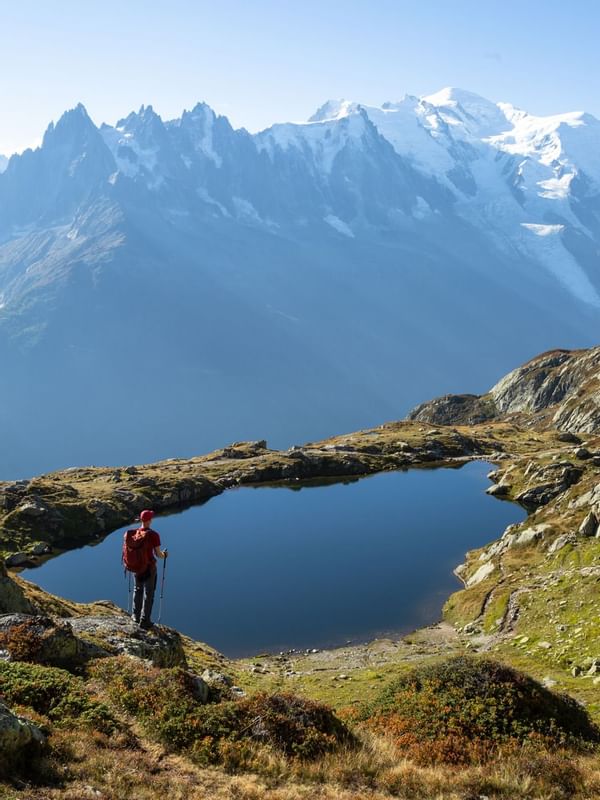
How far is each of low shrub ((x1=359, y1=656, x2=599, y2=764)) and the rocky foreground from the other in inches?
234

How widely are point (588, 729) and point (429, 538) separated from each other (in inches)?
2609

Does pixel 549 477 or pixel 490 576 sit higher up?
pixel 549 477

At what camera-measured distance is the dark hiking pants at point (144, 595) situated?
29688 mm

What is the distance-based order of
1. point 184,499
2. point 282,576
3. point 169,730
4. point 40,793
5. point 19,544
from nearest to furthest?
point 40,793 → point 169,730 → point 282,576 → point 19,544 → point 184,499

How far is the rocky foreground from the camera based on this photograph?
95.5 feet

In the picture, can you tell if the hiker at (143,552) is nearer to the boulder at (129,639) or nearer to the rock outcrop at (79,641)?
the boulder at (129,639)

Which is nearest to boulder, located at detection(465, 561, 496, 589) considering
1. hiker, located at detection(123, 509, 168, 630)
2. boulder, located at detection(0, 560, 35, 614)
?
hiker, located at detection(123, 509, 168, 630)

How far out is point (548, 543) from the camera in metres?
61.3

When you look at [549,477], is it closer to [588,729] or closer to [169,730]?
[588,729]

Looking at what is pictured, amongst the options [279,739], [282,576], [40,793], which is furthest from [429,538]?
[40,793]

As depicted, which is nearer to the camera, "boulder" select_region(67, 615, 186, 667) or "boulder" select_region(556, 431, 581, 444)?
"boulder" select_region(67, 615, 186, 667)

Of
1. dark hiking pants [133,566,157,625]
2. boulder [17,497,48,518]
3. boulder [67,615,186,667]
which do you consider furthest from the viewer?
boulder [17,497,48,518]

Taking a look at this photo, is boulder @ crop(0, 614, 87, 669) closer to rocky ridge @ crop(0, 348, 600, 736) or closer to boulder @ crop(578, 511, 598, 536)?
rocky ridge @ crop(0, 348, 600, 736)

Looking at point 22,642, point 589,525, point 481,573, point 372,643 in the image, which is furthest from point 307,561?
point 22,642
